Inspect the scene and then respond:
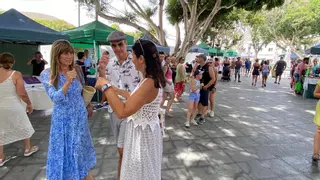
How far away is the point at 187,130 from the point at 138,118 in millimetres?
3278

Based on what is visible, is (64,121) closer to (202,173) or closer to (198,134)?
(202,173)

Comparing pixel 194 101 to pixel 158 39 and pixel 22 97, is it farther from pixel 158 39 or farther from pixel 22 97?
pixel 158 39

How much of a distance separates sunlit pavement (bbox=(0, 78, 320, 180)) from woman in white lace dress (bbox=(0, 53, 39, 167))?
366 mm

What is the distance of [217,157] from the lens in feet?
11.9

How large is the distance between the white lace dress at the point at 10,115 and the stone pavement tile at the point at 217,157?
9.16 feet

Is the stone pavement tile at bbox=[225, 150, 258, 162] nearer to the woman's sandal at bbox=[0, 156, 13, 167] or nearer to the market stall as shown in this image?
the woman's sandal at bbox=[0, 156, 13, 167]

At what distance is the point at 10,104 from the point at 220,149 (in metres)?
3.32

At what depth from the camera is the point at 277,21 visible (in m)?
31.8

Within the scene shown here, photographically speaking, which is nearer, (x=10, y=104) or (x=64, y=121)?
(x=64, y=121)

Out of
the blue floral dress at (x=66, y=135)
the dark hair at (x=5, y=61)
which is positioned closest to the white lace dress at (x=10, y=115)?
the dark hair at (x=5, y=61)

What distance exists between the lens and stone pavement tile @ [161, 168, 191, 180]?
9.78 ft

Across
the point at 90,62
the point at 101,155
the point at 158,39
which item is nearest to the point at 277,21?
the point at 158,39

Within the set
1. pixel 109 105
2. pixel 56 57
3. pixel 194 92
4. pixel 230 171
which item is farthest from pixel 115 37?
pixel 194 92

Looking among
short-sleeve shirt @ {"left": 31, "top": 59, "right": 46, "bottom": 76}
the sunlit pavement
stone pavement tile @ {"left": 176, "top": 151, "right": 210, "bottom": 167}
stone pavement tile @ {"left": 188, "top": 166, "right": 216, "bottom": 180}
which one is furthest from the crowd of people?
short-sleeve shirt @ {"left": 31, "top": 59, "right": 46, "bottom": 76}
